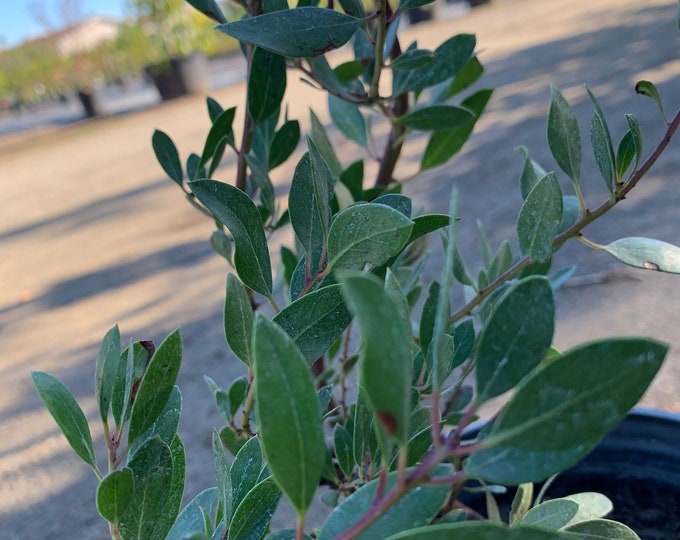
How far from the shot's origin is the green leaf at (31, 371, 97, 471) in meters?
0.31

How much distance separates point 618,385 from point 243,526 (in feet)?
0.60

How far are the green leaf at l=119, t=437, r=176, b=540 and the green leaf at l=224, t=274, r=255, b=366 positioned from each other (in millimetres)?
83

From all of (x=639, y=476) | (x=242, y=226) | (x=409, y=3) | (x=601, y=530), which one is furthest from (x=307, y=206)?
(x=639, y=476)

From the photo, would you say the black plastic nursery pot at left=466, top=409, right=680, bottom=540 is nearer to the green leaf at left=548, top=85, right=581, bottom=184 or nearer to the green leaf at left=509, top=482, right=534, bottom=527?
the green leaf at left=509, top=482, right=534, bottom=527

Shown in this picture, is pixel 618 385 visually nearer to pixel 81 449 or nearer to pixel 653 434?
pixel 81 449

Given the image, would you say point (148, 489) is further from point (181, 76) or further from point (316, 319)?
point (181, 76)

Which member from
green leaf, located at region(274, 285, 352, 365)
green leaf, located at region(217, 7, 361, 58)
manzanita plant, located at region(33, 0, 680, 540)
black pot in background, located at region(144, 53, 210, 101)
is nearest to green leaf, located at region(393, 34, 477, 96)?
manzanita plant, located at region(33, 0, 680, 540)

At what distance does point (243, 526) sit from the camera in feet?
0.94

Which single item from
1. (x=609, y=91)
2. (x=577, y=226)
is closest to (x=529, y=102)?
(x=609, y=91)

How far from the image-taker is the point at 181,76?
594cm

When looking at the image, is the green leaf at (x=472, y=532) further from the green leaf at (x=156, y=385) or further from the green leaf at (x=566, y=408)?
the green leaf at (x=156, y=385)

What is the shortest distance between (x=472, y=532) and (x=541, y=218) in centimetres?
20

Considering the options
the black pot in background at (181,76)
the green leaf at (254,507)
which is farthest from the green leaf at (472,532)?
the black pot in background at (181,76)

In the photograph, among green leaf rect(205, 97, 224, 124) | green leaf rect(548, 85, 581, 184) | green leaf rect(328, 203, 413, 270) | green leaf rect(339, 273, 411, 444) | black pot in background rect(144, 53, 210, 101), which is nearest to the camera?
green leaf rect(339, 273, 411, 444)
